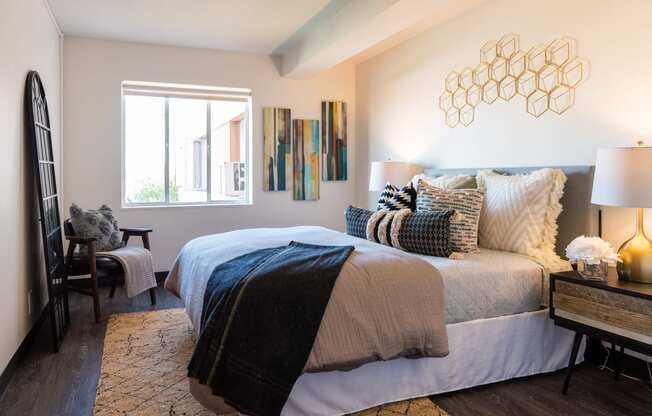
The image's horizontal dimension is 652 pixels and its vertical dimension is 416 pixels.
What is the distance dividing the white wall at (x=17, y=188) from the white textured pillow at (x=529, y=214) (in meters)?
2.84

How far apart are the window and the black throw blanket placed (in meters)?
3.37

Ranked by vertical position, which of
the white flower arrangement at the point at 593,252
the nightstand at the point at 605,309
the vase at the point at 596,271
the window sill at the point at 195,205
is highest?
the window sill at the point at 195,205

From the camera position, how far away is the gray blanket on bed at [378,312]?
6.38ft

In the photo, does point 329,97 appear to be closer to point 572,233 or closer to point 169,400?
point 572,233

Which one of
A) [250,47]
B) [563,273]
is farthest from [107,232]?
[563,273]

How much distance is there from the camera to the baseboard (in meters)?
2.38

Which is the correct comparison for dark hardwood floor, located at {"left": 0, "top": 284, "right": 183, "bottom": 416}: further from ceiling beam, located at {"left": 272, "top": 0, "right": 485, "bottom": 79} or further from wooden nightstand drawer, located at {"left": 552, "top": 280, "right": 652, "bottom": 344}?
ceiling beam, located at {"left": 272, "top": 0, "right": 485, "bottom": 79}

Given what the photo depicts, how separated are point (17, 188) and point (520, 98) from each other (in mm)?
3358

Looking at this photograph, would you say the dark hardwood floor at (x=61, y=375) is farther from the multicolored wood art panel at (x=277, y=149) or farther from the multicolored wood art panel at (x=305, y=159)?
the multicolored wood art panel at (x=305, y=159)

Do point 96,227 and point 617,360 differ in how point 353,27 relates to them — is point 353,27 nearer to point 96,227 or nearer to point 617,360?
point 96,227

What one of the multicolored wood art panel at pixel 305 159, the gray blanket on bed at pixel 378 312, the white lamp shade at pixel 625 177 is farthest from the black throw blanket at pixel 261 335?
the multicolored wood art panel at pixel 305 159

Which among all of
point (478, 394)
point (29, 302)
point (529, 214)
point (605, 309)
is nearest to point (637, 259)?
point (605, 309)

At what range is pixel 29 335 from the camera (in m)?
2.96

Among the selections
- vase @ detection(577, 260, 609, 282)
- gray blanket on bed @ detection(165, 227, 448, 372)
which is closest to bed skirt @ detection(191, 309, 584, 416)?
gray blanket on bed @ detection(165, 227, 448, 372)
